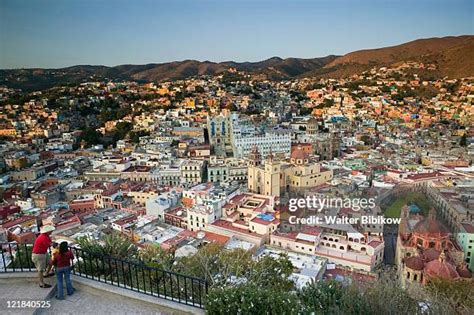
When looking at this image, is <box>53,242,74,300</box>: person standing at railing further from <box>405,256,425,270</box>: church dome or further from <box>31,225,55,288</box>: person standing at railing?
<box>405,256,425,270</box>: church dome

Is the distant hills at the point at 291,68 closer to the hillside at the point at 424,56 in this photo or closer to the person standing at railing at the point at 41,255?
the hillside at the point at 424,56

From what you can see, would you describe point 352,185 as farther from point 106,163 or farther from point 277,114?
point 277,114

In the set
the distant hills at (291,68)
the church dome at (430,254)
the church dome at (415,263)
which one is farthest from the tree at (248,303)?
the distant hills at (291,68)

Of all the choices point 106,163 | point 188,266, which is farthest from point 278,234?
point 106,163

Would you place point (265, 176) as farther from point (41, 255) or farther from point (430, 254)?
point (41, 255)

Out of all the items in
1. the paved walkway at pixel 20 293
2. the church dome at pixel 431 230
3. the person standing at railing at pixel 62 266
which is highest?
the person standing at railing at pixel 62 266

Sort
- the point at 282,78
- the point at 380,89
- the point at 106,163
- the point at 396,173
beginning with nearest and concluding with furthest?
the point at 396,173
the point at 106,163
the point at 380,89
the point at 282,78

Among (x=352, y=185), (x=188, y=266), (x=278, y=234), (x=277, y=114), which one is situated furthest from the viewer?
(x=277, y=114)
